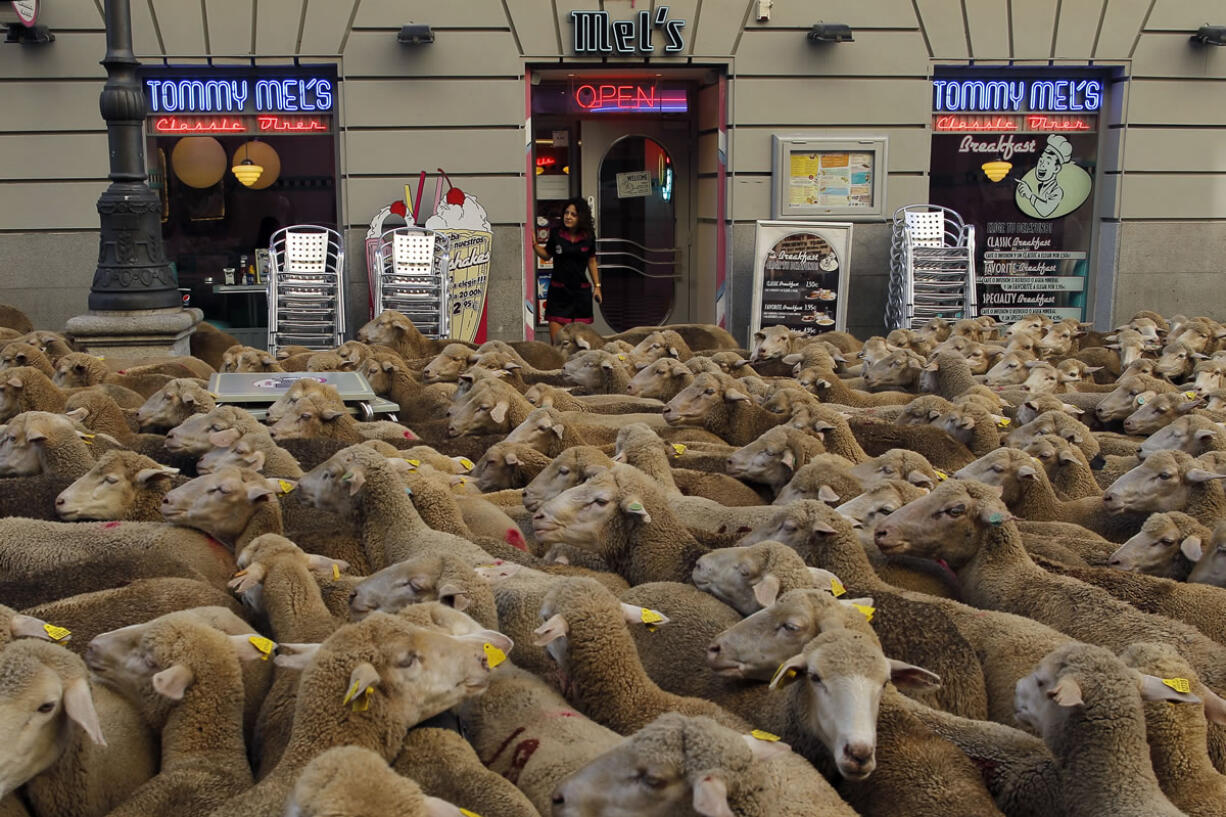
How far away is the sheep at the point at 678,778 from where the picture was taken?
9.73ft

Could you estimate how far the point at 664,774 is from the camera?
2.96m

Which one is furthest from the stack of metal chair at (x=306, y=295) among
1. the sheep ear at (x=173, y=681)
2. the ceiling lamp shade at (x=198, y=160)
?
the sheep ear at (x=173, y=681)

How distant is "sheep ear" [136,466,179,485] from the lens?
5.60 m

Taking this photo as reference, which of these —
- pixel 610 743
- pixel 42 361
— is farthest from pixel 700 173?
pixel 610 743

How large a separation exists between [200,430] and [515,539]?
194 centimetres

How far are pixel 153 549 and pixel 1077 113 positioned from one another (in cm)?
1323

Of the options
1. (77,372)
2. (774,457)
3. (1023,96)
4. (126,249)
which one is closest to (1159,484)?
(774,457)

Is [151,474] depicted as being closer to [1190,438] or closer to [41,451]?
[41,451]

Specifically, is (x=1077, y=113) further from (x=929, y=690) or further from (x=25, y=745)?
(x=25, y=745)

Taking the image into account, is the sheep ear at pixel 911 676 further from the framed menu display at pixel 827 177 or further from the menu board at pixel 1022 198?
the menu board at pixel 1022 198

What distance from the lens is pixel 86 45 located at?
13453mm

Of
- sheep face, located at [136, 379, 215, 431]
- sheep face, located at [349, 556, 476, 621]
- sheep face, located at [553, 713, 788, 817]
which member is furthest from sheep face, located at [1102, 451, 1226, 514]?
sheep face, located at [136, 379, 215, 431]

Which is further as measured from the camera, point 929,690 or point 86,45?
point 86,45

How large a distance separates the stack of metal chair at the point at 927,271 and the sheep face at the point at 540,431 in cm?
783
